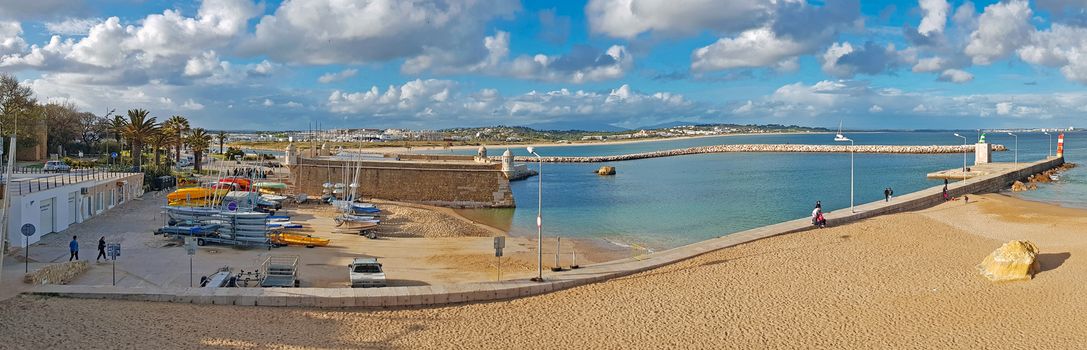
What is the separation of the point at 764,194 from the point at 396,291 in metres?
37.9

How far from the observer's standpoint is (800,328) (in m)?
13.8

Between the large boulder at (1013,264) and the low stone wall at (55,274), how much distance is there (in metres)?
21.6

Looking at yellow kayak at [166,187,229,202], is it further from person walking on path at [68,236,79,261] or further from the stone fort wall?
person walking on path at [68,236,79,261]

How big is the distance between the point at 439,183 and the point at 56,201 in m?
20.8

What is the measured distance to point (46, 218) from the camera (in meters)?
23.8

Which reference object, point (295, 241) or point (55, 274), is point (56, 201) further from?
point (55, 274)

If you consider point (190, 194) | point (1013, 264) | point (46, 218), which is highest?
point (190, 194)

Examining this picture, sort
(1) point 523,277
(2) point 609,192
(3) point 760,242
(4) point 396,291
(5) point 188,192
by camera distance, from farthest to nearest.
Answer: (2) point 609,192, (5) point 188,192, (3) point 760,242, (1) point 523,277, (4) point 396,291

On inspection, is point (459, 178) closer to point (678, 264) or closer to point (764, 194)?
point (764, 194)

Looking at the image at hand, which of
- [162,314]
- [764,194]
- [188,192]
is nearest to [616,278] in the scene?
[162,314]


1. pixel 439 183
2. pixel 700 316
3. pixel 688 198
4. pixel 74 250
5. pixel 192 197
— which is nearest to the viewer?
pixel 700 316

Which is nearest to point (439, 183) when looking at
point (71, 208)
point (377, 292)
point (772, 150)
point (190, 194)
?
point (190, 194)

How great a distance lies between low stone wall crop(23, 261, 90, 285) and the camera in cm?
1465

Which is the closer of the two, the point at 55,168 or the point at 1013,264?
the point at 1013,264
